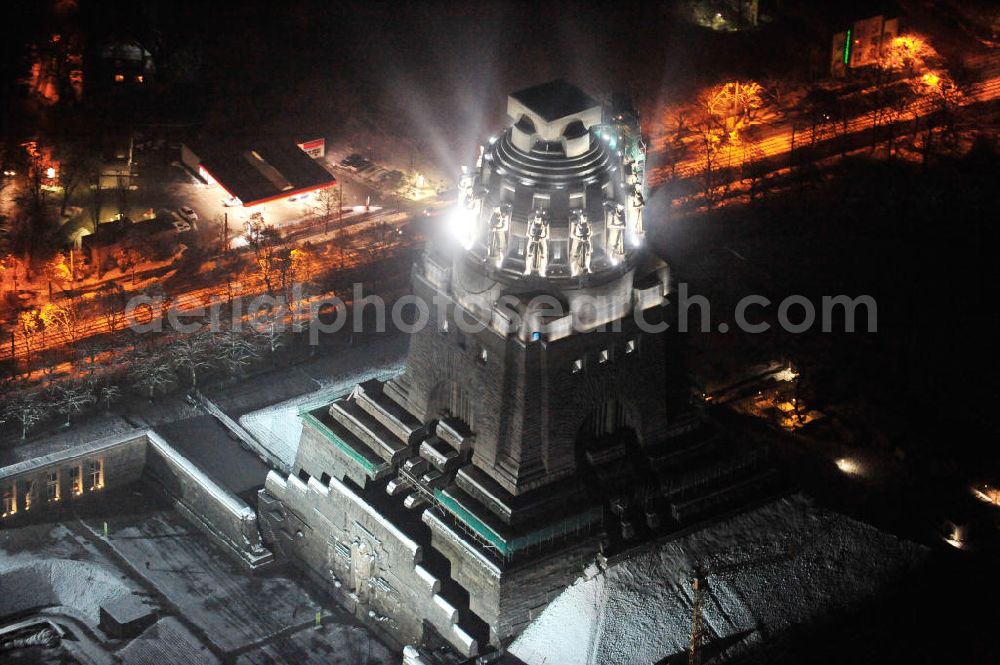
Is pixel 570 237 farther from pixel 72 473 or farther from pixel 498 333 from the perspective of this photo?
pixel 72 473

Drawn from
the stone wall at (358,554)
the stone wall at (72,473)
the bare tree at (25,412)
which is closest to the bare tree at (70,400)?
the bare tree at (25,412)

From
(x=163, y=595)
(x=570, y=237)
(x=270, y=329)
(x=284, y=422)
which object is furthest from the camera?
(x=270, y=329)

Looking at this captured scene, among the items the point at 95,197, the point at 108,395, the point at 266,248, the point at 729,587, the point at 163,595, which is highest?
the point at 95,197

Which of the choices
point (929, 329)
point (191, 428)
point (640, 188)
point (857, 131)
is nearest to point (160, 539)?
point (191, 428)

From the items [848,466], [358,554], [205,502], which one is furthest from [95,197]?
[848,466]

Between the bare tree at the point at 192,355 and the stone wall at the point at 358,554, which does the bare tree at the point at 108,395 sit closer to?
the bare tree at the point at 192,355

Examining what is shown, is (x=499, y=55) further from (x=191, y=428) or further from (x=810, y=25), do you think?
(x=191, y=428)

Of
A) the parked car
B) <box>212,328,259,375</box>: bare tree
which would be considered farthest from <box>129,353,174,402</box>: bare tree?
the parked car
